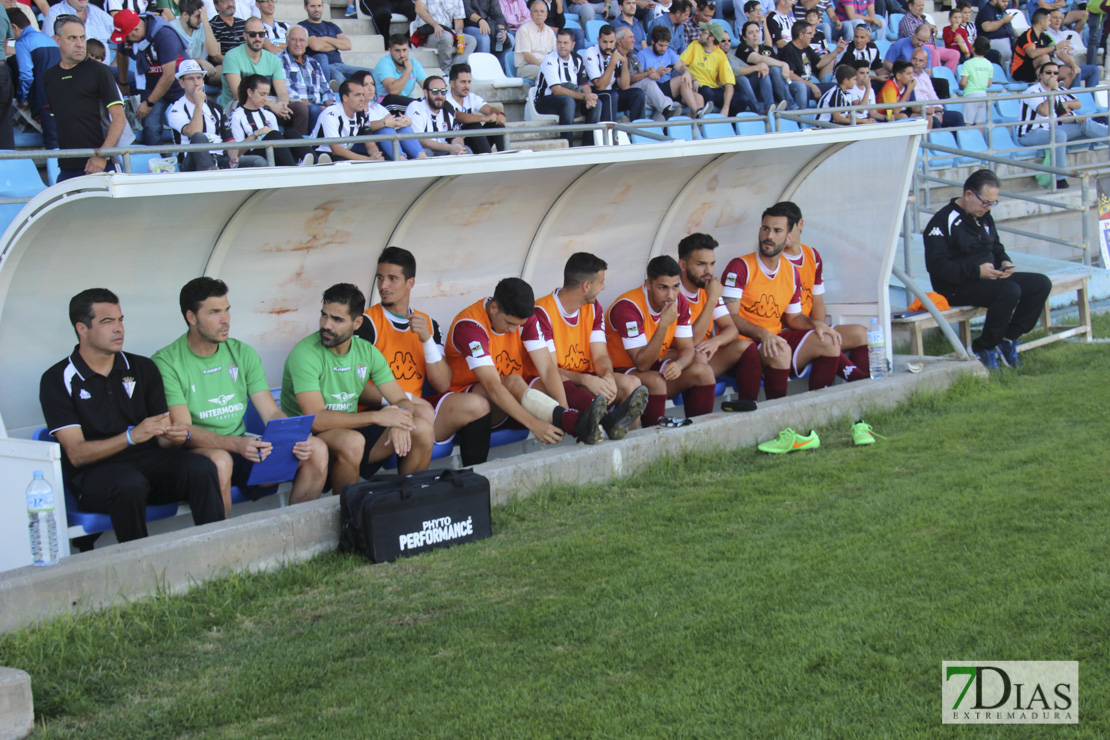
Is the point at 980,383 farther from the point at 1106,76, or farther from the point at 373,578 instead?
the point at 1106,76

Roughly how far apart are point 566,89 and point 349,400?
5641 millimetres

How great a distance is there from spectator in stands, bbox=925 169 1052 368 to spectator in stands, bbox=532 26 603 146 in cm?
348

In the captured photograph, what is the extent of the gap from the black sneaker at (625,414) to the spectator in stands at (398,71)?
484 cm

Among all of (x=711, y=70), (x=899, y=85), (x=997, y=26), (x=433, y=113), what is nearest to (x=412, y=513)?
(x=433, y=113)

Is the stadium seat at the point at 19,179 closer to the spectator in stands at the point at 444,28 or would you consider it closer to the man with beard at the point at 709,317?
the man with beard at the point at 709,317

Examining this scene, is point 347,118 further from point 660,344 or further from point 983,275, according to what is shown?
point 983,275

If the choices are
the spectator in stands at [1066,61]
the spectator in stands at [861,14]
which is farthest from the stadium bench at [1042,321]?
the spectator in stands at [861,14]

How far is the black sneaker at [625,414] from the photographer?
586cm

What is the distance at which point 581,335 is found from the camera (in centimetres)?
686

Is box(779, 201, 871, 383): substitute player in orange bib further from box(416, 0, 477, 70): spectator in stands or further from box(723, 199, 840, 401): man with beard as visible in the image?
box(416, 0, 477, 70): spectator in stands

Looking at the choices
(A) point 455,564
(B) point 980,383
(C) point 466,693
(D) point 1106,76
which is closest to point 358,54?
(B) point 980,383

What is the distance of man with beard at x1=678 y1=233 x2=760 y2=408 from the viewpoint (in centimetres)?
724

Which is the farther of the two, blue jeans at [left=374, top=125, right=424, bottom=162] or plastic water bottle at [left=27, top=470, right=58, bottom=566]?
blue jeans at [left=374, top=125, right=424, bottom=162]

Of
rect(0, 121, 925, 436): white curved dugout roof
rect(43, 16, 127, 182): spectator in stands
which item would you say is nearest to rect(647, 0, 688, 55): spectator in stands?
rect(0, 121, 925, 436): white curved dugout roof
